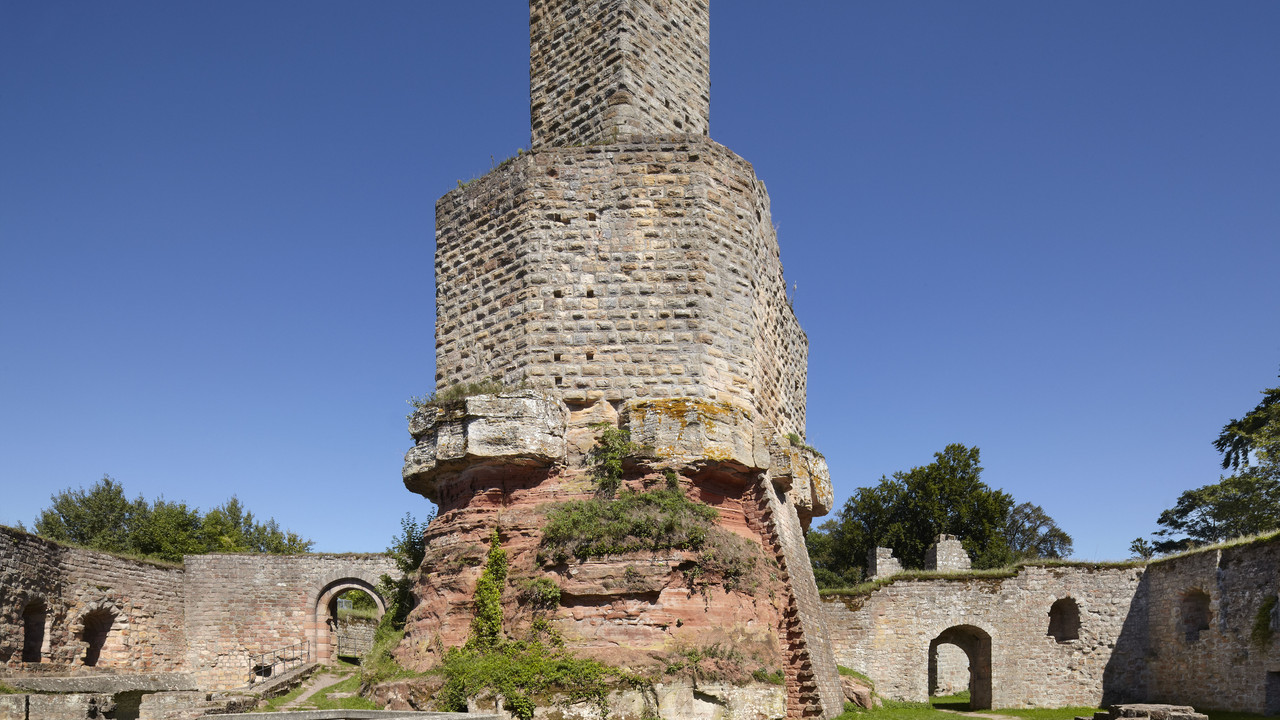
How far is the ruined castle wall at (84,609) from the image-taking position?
60.9ft

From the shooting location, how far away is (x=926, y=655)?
76.6 feet

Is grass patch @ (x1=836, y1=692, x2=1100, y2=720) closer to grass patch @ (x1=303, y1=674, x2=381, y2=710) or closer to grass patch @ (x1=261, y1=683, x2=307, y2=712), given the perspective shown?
grass patch @ (x1=303, y1=674, x2=381, y2=710)

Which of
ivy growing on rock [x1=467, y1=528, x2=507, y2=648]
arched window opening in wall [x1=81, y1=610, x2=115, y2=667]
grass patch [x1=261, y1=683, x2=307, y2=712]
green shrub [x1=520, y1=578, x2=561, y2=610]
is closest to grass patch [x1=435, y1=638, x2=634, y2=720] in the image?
ivy growing on rock [x1=467, y1=528, x2=507, y2=648]

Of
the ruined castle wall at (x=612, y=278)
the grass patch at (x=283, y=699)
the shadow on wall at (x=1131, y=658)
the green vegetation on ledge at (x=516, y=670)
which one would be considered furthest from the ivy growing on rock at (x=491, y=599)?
the shadow on wall at (x=1131, y=658)

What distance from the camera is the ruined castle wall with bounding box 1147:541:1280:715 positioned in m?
18.3

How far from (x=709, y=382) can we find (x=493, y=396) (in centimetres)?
248

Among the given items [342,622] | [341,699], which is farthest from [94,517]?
[341,699]

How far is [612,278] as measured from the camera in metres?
11.5

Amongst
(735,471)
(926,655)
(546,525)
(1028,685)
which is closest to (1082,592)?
(1028,685)

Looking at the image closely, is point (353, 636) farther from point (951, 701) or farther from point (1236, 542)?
point (1236, 542)

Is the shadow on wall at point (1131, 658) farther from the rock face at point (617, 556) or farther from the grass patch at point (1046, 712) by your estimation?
the rock face at point (617, 556)

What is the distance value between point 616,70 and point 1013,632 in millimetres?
17622

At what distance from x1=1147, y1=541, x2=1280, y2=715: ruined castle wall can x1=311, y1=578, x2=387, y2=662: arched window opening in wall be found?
18.6 metres

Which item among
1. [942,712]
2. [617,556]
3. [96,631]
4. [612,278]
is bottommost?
[942,712]
